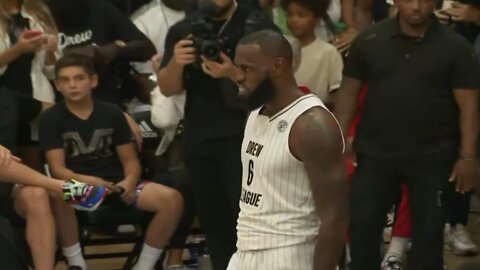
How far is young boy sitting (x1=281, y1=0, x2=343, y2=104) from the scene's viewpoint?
16.9 feet

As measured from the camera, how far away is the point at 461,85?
13.9 ft

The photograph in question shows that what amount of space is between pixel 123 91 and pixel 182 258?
1.05 m

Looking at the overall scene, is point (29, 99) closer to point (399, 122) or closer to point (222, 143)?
point (222, 143)

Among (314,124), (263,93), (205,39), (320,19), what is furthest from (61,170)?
(314,124)

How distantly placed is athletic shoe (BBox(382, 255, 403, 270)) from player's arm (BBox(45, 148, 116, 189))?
4.68ft

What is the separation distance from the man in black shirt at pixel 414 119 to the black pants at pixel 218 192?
52cm

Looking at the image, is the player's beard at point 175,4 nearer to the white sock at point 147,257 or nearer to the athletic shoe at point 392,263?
the white sock at point 147,257

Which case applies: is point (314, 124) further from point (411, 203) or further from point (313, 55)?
point (313, 55)

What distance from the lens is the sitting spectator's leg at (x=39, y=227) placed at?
15.9 ft

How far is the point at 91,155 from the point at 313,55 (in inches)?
49.8

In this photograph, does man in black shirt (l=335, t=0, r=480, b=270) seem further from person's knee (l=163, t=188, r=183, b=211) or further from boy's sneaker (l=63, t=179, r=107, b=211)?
boy's sneaker (l=63, t=179, r=107, b=211)

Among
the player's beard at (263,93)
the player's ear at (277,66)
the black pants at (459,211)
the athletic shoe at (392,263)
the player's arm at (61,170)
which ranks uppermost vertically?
the player's ear at (277,66)

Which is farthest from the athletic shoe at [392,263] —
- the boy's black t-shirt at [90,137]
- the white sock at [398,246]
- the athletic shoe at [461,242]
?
the boy's black t-shirt at [90,137]

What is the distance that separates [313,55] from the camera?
5.20m
